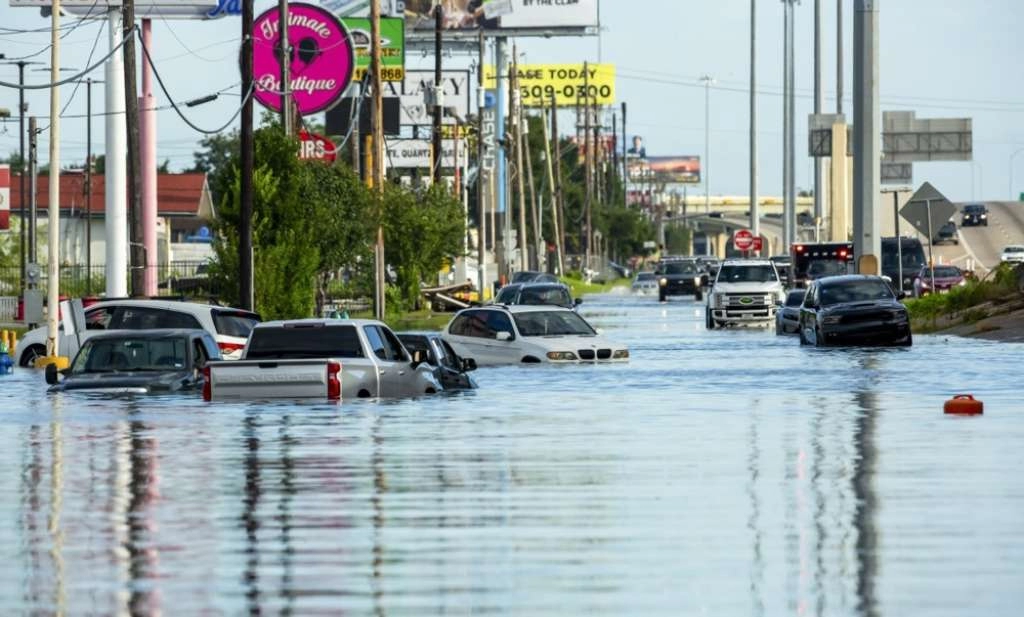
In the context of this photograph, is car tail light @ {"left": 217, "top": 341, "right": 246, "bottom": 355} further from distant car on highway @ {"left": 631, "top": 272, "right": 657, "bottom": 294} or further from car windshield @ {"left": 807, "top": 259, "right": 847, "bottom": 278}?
distant car on highway @ {"left": 631, "top": 272, "right": 657, "bottom": 294}

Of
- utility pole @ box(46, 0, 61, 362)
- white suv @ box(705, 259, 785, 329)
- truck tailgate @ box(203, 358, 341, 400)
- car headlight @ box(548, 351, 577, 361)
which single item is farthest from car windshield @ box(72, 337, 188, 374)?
white suv @ box(705, 259, 785, 329)

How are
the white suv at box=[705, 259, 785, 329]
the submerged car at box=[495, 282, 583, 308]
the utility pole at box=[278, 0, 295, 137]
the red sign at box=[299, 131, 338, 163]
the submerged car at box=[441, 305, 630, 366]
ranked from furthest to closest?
the red sign at box=[299, 131, 338, 163], the white suv at box=[705, 259, 785, 329], the submerged car at box=[495, 282, 583, 308], the utility pole at box=[278, 0, 295, 137], the submerged car at box=[441, 305, 630, 366]

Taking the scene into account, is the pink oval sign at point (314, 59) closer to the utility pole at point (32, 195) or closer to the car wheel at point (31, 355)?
the utility pole at point (32, 195)

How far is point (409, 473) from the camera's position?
19.6m

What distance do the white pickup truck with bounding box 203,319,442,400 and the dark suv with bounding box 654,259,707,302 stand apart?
72.0 m

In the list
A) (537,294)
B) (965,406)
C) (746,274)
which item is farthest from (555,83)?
(965,406)

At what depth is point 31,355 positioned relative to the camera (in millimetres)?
47531

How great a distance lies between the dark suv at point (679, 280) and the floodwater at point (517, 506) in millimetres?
70001

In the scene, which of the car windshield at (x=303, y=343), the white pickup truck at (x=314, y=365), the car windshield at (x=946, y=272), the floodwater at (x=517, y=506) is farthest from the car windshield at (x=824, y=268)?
the car windshield at (x=303, y=343)

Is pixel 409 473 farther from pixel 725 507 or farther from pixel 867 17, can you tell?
pixel 867 17

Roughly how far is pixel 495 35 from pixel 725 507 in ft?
413

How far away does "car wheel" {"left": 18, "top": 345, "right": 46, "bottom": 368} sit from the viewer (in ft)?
155

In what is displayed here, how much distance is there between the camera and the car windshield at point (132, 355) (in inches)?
1210

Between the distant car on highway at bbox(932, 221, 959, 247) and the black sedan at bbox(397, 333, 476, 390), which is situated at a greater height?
the distant car on highway at bbox(932, 221, 959, 247)
